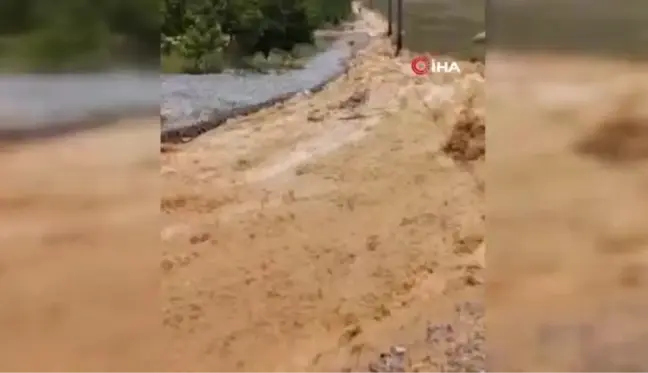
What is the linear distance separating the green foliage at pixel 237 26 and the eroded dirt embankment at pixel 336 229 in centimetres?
6

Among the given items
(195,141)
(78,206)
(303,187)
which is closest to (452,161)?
(303,187)

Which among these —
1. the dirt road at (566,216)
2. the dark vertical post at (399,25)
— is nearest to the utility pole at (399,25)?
the dark vertical post at (399,25)

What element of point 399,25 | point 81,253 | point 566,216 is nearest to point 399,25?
point 399,25

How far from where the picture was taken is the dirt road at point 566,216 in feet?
3.09

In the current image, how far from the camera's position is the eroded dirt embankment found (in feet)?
2.89

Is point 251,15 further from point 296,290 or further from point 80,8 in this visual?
point 296,290

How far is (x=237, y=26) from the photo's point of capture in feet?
3.00

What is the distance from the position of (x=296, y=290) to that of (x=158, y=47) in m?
0.28

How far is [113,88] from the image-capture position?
855 millimetres

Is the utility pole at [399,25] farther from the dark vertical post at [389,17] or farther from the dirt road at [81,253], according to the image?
the dirt road at [81,253]

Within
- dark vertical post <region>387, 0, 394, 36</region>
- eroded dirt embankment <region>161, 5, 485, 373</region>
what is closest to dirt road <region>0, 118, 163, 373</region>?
eroded dirt embankment <region>161, 5, 485, 373</region>
